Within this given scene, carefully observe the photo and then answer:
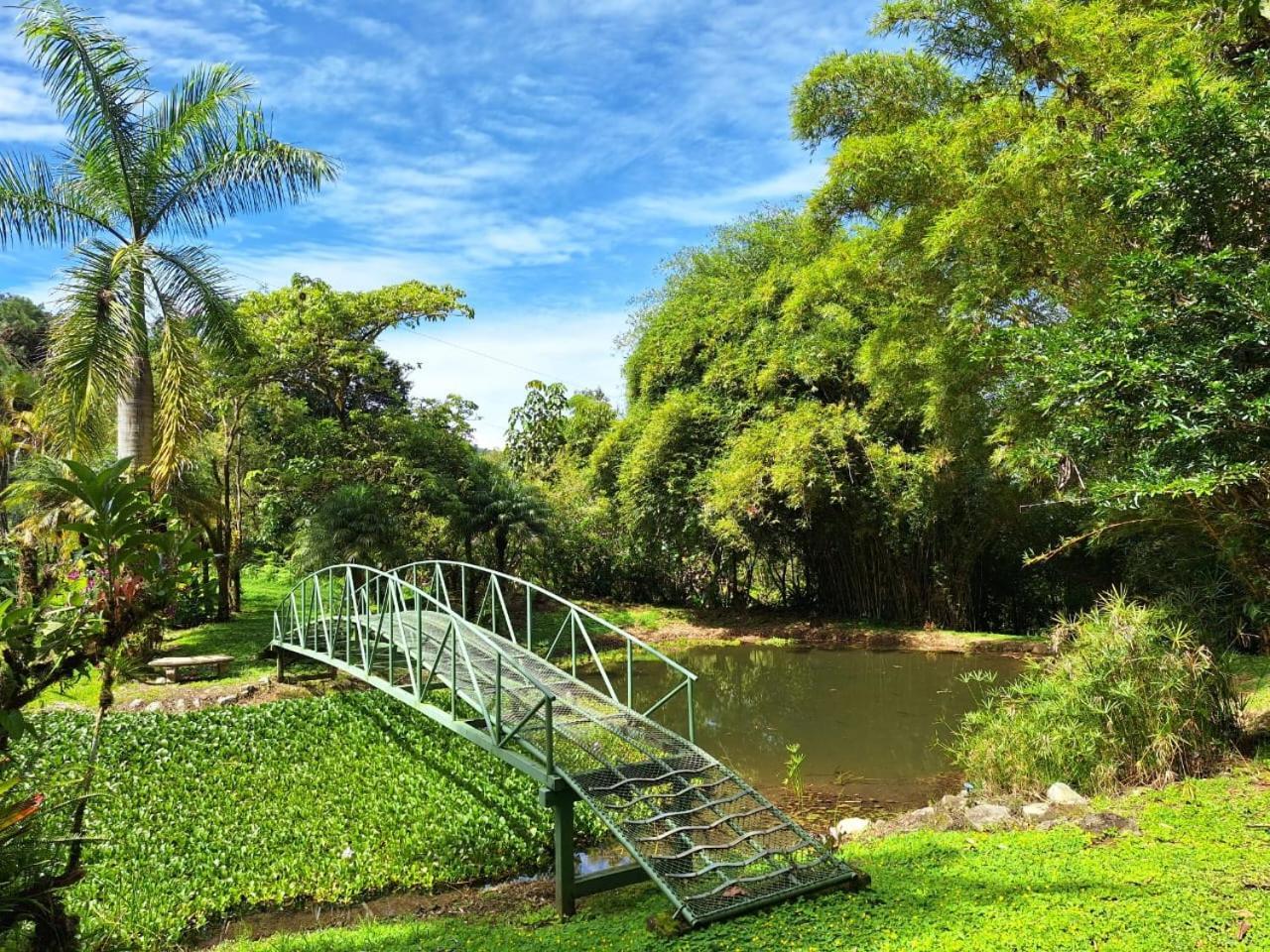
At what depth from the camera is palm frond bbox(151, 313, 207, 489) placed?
8.80m

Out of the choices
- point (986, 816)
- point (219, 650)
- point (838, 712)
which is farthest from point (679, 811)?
point (219, 650)

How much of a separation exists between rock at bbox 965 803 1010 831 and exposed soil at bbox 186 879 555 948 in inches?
100

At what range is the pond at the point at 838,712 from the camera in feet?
21.9

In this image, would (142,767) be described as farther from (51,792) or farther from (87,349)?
Result: (87,349)

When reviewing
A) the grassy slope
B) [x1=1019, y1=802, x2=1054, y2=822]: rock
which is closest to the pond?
[x1=1019, y1=802, x2=1054, y2=822]: rock

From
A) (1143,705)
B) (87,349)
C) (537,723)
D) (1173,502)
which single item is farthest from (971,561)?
(87,349)

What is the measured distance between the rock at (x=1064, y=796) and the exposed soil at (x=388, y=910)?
3.20 metres

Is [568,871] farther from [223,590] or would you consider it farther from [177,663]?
[223,590]

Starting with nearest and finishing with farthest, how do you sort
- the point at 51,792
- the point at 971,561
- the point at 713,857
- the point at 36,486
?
the point at 713,857 → the point at 51,792 → the point at 36,486 → the point at 971,561

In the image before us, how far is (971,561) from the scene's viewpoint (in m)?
13.5

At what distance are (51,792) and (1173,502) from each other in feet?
26.0

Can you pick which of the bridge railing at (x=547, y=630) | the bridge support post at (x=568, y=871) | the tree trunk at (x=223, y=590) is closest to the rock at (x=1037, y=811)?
the bridge support post at (x=568, y=871)

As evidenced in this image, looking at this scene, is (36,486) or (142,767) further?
(36,486)

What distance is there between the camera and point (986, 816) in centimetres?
456
